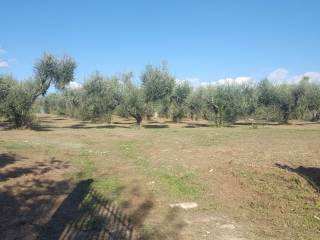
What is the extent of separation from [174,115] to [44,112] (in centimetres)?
4709

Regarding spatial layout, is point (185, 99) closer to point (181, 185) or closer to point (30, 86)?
point (30, 86)

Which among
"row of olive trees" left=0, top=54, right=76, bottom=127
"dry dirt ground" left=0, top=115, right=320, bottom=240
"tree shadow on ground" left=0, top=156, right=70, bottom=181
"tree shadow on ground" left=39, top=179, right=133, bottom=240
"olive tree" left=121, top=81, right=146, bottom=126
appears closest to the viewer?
"tree shadow on ground" left=39, top=179, right=133, bottom=240

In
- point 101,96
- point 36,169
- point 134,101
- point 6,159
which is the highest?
point 101,96

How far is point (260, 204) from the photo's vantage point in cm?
792

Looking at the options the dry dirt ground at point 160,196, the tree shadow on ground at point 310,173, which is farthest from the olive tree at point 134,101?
the tree shadow on ground at point 310,173

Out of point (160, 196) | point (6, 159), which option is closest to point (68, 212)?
point (160, 196)

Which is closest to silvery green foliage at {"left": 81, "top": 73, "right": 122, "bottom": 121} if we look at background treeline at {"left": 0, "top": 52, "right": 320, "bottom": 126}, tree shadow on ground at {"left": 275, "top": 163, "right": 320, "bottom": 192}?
background treeline at {"left": 0, "top": 52, "right": 320, "bottom": 126}

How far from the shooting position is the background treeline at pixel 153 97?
29984mm

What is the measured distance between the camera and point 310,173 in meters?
10.3

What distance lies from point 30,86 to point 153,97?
12.8 meters

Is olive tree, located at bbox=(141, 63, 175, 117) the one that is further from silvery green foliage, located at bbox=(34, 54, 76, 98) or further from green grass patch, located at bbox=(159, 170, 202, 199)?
green grass patch, located at bbox=(159, 170, 202, 199)

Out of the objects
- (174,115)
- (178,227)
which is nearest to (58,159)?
(178,227)

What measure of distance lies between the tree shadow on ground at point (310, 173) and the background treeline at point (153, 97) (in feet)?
77.0

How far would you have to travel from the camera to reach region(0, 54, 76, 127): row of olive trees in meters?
28.4
